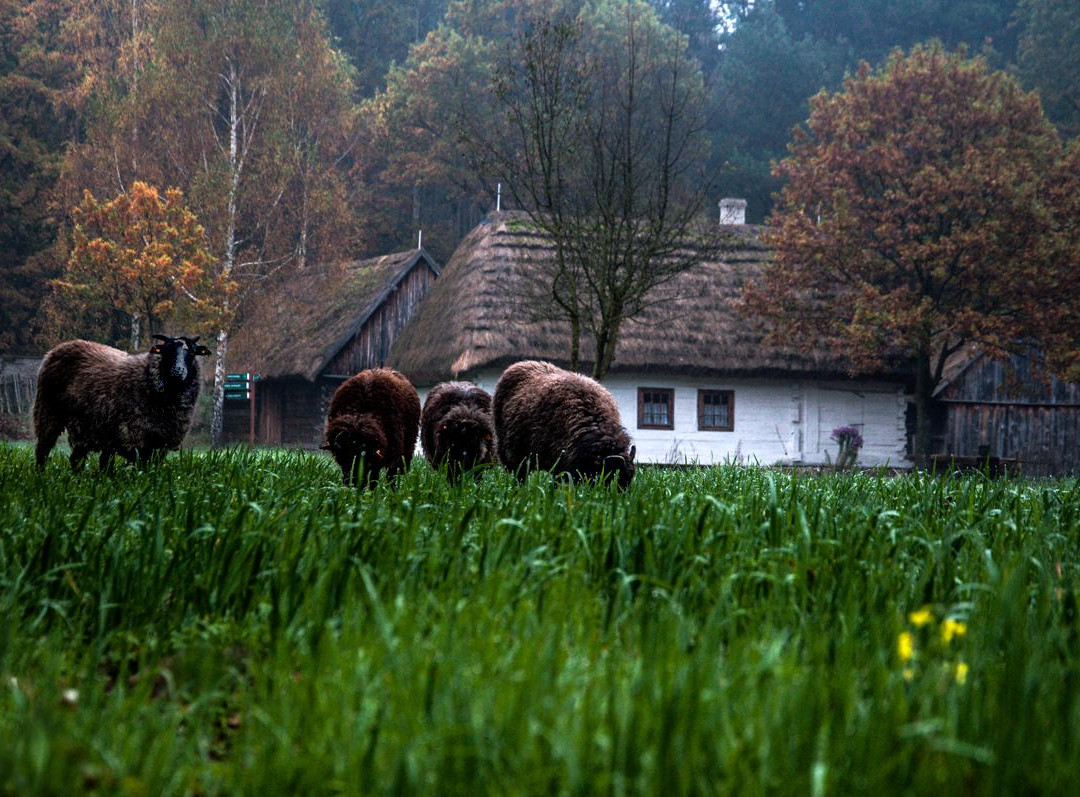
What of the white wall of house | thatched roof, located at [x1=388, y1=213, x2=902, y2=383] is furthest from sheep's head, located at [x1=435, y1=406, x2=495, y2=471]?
the white wall of house

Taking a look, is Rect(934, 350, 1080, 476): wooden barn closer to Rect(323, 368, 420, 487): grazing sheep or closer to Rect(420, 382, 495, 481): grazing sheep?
Rect(420, 382, 495, 481): grazing sheep

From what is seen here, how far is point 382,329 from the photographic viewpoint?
31141mm

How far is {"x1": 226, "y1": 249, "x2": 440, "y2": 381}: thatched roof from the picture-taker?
30266 millimetres

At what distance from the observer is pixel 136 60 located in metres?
34.8

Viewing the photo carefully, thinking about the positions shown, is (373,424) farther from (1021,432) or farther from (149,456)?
(1021,432)

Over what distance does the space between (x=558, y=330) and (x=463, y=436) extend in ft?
54.7

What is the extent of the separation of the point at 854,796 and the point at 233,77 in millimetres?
34845

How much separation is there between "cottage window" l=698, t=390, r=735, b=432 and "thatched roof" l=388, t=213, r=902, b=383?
1.06 m

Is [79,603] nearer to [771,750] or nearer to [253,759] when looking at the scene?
[253,759]

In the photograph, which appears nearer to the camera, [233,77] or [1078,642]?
[1078,642]

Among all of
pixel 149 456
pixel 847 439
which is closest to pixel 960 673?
pixel 149 456

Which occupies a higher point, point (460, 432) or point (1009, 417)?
point (1009, 417)

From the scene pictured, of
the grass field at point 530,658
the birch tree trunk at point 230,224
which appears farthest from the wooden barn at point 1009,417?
the grass field at point 530,658

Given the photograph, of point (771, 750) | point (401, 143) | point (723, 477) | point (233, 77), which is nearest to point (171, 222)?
point (233, 77)
